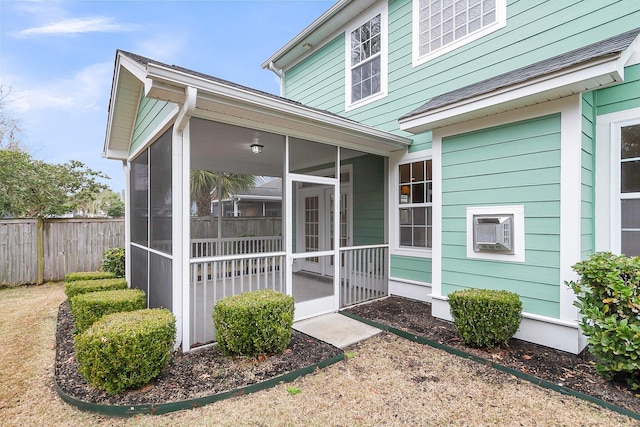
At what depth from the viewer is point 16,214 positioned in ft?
24.3

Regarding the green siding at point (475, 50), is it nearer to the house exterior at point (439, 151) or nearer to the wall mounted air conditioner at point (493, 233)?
the house exterior at point (439, 151)

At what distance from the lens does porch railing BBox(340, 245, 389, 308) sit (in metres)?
5.06

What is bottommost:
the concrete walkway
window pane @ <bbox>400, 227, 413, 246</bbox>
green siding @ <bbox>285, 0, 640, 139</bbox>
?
the concrete walkway

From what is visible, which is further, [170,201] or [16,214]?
[16,214]

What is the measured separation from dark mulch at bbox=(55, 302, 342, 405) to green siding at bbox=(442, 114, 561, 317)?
2112mm

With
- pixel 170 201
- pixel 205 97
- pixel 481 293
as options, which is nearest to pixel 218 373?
pixel 170 201

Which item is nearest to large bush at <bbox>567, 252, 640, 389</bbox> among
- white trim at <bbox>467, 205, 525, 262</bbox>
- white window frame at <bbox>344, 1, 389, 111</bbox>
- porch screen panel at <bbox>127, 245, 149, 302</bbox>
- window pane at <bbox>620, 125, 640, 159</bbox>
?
white trim at <bbox>467, 205, 525, 262</bbox>

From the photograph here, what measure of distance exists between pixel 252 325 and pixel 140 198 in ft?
11.7

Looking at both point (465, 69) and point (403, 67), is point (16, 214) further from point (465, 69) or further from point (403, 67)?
point (465, 69)

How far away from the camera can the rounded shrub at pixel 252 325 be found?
2.97m

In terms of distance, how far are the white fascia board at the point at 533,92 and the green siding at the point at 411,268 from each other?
2.26 metres

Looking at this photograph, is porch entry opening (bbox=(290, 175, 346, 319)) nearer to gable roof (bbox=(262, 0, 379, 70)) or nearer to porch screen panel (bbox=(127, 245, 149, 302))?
porch screen panel (bbox=(127, 245, 149, 302))

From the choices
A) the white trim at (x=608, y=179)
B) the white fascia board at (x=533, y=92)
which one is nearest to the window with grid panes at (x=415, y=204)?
the white fascia board at (x=533, y=92)

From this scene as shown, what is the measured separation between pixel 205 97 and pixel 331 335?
3111 millimetres
